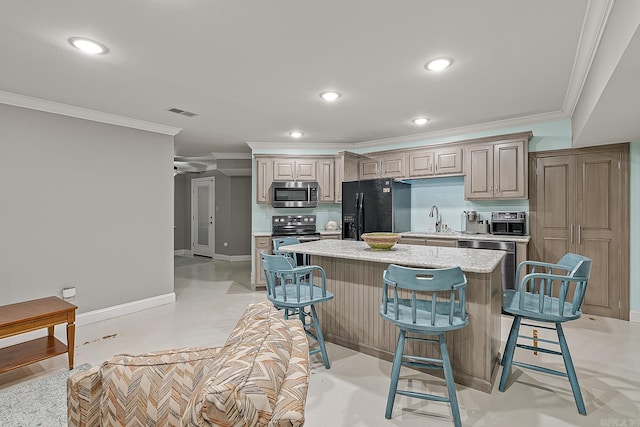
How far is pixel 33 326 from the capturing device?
7.99 ft

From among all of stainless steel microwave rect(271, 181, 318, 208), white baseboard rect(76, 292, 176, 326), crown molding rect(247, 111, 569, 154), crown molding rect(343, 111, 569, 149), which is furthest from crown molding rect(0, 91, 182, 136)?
crown molding rect(343, 111, 569, 149)

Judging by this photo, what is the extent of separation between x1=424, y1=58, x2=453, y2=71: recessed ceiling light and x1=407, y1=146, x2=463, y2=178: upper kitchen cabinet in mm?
2070

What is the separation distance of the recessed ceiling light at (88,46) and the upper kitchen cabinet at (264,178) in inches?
124

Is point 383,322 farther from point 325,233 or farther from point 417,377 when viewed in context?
point 325,233

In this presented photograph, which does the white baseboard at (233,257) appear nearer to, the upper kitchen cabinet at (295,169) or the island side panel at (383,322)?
the upper kitchen cabinet at (295,169)

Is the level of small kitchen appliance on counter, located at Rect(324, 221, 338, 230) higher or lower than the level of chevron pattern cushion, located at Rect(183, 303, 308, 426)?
higher

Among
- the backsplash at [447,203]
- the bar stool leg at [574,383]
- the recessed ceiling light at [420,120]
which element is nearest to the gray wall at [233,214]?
the backsplash at [447,203]

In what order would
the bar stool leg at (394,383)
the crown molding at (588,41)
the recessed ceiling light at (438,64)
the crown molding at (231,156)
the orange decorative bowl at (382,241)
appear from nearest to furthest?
the crown molding at (588,41) → the bar stool leg at (394,383) → the recessed ceiling light at (438,64) → the orange decorative bowl at (382,241) → the crown molding at (231,156)

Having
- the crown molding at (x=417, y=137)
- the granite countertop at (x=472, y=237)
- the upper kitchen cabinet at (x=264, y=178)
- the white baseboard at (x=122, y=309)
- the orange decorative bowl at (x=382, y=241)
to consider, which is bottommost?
the white baseboard at (x=122, y=309)

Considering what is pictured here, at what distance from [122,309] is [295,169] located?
3186 mm

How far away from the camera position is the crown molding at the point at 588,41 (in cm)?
187

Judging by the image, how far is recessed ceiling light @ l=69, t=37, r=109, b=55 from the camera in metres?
2.22

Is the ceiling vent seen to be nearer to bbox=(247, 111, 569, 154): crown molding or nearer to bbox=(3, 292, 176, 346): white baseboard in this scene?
bbox=(247, 111, 569, 154): crown molding

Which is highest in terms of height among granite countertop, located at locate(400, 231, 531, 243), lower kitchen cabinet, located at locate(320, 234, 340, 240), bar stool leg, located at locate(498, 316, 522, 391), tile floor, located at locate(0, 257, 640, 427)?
granite countertop, located at locate(400, 231, 531, 243)
